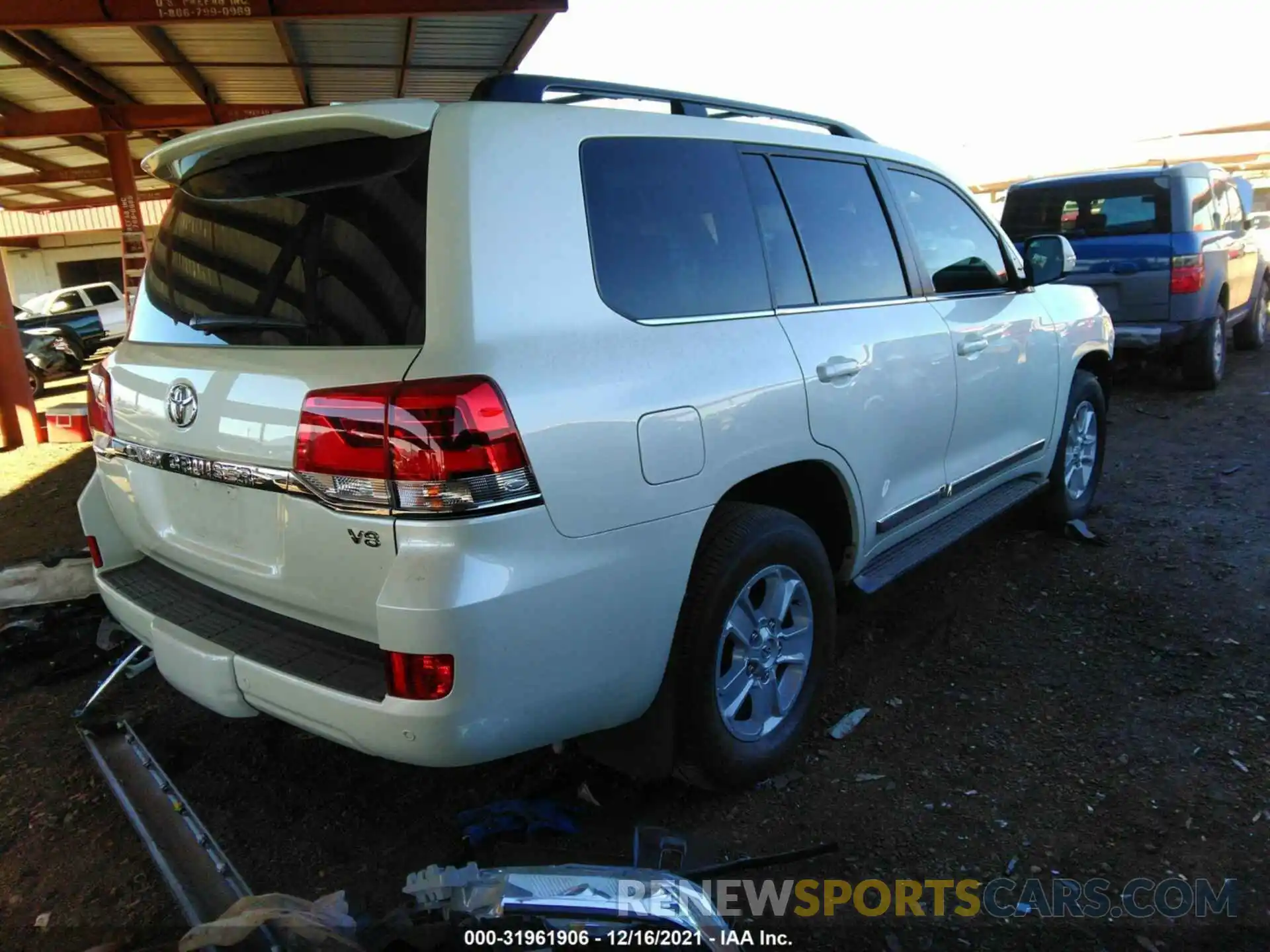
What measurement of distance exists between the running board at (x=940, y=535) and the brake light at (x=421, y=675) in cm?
178

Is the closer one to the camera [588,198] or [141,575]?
[588,198]

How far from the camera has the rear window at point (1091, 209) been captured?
7980 millimetres

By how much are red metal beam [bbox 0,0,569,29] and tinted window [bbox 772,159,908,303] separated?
424 centimetres

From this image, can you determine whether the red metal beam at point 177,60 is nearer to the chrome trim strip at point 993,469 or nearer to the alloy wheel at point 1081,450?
the chrome trim strip at point 993,469

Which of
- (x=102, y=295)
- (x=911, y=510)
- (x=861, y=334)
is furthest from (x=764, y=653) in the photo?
(x=102, y=295)

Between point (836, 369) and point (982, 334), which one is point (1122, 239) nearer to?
point (982, 334)

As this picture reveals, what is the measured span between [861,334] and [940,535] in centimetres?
104

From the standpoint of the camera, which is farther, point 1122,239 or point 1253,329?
point 1253,329

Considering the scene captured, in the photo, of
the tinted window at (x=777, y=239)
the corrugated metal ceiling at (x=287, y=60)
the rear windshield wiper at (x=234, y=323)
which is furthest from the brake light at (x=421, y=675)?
the corrugated metal ceiling at (x=287, y=60)

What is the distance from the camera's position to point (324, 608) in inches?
86.1

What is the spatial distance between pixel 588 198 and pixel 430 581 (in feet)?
3.59

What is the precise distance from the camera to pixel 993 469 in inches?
160

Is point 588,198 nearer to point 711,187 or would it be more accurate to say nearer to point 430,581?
point 711,187

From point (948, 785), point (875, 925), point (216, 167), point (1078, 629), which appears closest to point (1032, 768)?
point (948, 785)
